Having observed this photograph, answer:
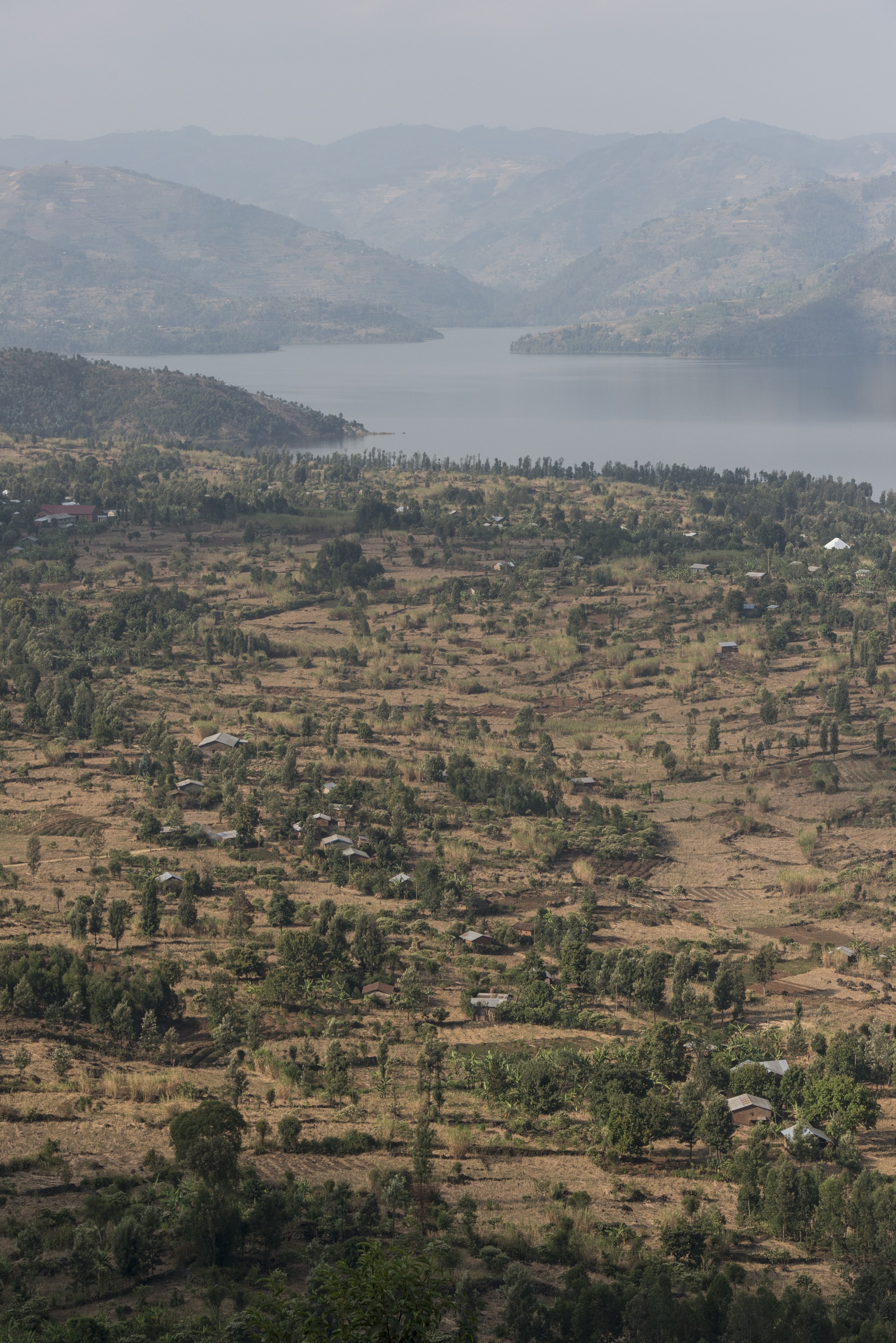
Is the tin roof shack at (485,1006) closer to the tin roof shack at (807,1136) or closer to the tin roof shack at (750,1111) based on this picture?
the tin roof shack at (750,1111)

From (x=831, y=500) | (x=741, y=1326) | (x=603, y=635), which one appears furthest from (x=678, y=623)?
(x=741, y=1326)

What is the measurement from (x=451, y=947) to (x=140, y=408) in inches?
5782

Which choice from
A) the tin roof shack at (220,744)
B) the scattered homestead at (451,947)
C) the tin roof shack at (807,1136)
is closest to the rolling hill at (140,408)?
the scattered homestead at (451,947)

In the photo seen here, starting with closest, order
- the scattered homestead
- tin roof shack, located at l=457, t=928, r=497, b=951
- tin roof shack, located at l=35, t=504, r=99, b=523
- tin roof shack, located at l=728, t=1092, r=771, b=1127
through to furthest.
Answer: the scattered homestead, tin roof shack, located at l=728, t=1092, r=771, b=1127, tin roof shack, located at l=457, t=928, r=497, b=951, tin roof shack, located at l=35, t=504, r=99, b=523

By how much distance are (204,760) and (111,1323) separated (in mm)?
37346

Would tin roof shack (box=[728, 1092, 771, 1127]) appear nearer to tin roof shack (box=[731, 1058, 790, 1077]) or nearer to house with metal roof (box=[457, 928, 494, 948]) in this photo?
tin roof shack (box=[731, 1058, 790, 1077])

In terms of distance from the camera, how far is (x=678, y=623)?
275 feet

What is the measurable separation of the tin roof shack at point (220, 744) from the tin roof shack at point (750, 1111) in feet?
108

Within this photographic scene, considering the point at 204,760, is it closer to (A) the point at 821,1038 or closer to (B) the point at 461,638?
(B) the point at 461,638

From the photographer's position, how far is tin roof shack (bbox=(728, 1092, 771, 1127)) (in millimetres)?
31922

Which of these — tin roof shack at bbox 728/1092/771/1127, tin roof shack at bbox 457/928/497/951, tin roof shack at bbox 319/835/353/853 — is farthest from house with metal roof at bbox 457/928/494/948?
tin roof shack at bbox 728/1092/771/1127

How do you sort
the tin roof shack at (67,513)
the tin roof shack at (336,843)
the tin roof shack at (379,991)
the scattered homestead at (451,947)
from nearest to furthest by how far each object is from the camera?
the scattered homestead at (451,947) → the tin roof shack at (379,991) → the tin roof shack at (336,843) → the tin roof shack at (67,513)

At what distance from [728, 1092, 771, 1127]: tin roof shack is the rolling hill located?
472 feet

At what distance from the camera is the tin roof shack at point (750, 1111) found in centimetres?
3192
